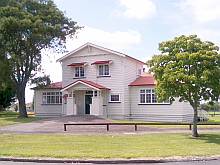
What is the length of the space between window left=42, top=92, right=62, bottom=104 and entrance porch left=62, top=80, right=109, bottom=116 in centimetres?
194

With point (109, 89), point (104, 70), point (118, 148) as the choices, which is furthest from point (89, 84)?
point (118, 148)

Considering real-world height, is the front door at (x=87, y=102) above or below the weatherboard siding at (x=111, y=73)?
below

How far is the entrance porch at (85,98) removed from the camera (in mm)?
45000

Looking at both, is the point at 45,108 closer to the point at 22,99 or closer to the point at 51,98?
the point at 51,98

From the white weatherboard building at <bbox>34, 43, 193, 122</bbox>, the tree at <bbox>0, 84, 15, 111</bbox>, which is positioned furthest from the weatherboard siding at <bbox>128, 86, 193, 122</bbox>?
the tree at <bbox>0, 84, 15, 111</bbox>

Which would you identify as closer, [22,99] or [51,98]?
[22,99]

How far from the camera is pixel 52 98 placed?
50781mm

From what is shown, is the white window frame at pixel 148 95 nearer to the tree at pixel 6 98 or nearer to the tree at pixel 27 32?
the tree at pixel 27 32

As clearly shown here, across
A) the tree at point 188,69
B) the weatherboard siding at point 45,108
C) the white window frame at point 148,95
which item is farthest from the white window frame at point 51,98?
the tree at point 188,69

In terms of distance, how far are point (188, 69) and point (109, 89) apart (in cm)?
2326

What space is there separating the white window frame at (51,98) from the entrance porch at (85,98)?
1.90 meters

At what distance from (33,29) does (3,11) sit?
3.79 metres

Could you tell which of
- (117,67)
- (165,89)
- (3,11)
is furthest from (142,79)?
(165,89)

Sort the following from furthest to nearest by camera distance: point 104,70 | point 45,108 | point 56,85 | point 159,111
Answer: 1. point 56,85
2. point 45,108
3. point 104,70
4. point 159,111
